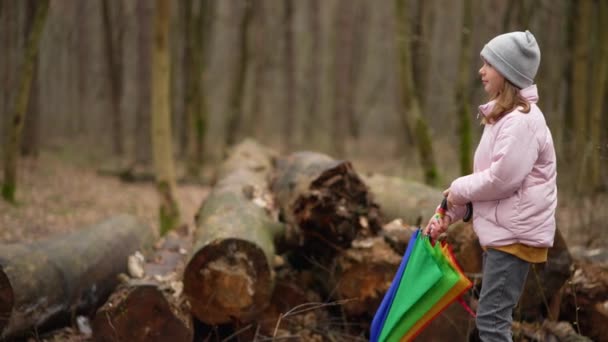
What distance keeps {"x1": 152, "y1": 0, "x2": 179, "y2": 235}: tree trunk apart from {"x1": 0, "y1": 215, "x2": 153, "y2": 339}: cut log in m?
2.93

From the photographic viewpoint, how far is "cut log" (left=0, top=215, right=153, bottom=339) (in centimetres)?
414

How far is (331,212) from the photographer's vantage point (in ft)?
16.1

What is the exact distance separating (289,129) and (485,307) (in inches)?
768

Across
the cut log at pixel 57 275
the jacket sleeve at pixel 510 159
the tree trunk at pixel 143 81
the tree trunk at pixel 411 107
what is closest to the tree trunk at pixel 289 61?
the tree trunk at pixel 143 81

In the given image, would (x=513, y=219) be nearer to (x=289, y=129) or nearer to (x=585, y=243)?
(x=585, y=243)

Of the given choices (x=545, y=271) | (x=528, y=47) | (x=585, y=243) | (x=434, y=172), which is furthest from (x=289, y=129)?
(x=528, y=47)

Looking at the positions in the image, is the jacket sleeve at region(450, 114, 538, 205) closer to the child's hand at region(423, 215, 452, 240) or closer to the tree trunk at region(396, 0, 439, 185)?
the child's hand at region(423, 215, 452, 240)

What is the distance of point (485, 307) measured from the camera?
10.6ft

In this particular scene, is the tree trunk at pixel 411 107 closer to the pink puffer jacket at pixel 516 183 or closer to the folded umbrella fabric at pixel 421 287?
the folded umbrella fabric at pixel 421 287

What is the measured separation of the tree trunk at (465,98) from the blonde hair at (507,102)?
5538mm

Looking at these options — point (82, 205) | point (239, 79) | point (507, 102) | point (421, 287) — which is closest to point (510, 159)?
point (507, 102)

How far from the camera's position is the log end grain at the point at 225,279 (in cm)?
445

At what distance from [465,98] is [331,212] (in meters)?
4.79

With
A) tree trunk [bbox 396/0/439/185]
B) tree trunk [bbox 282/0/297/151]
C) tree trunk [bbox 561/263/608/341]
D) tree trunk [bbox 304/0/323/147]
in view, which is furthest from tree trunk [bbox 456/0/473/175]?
tree trunk [bbox 304/0/323/147]
